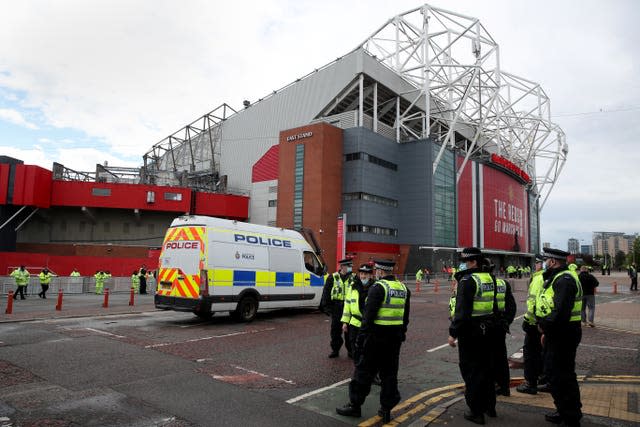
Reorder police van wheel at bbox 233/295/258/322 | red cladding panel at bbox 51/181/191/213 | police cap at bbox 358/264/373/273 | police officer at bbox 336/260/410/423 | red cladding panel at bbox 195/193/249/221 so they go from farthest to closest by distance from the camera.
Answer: red cladding panel at bbox 195/193/249/221
red cladding panel at bbox 51/181/191/213
police van wheel at bbox 233/295/258/322
police cap at bbox 358/264/373/273
police officer at bbox 336/260/410/423

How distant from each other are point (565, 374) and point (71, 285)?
25379mm

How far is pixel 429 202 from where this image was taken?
167 ft

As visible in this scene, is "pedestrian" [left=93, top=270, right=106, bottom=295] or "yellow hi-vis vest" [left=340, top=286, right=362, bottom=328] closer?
"yellow hi-vis vest" [left=340, top=286, right=362, bottom=328]

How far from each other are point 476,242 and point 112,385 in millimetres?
59629

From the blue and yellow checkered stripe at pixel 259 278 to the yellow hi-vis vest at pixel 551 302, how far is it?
803cm

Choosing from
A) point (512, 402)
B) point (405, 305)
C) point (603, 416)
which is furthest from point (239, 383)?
point (603, 416)

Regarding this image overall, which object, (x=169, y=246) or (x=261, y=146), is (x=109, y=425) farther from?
(x=261, y=146)

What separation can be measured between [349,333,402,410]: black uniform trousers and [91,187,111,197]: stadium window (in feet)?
149

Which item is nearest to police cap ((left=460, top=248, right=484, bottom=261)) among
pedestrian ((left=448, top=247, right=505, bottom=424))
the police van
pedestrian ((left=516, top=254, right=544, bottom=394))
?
pedestrian ((left=448, top=247, right=505, bottom=424))

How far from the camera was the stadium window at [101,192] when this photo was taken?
43.9m

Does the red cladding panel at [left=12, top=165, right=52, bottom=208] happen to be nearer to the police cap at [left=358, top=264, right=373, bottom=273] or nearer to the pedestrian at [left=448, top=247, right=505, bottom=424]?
the police cap at [left=358, top=264, right=373, bottom=273]

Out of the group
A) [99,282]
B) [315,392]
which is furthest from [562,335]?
[99,282]

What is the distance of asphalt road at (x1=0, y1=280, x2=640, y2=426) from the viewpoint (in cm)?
482

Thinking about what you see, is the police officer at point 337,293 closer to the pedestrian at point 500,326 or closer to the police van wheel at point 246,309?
the pedestrian at point 500,326
